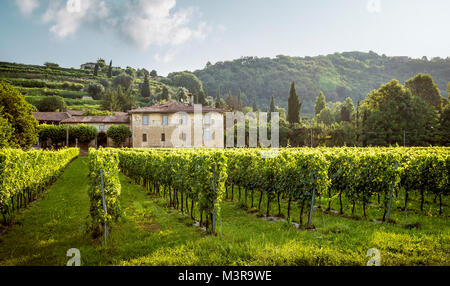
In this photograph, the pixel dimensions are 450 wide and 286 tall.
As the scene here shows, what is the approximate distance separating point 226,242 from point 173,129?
120 ft

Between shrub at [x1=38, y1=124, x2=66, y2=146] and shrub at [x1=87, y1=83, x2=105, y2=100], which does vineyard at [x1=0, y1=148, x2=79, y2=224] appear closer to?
shrub at [x1=38, y1=124, x2=66, y2=146]

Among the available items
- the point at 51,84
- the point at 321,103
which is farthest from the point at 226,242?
the point at 51,84

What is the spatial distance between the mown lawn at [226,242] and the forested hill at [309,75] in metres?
89.2

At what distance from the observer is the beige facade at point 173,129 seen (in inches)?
1607

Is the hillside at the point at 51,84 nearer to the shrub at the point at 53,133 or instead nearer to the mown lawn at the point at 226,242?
the shrub at the point at 53,133

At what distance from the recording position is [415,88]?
47000mm

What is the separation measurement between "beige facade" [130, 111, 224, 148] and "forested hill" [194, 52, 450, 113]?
183 ft

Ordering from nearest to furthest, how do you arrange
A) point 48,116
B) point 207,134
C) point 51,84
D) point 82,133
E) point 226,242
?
point 226,242, point 207,134, point 82,133, point 48,116, point 51,84

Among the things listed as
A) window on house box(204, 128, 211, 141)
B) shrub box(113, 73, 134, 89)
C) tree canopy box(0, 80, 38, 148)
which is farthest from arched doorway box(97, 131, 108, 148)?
shrub box(113, 73, 134, 89)

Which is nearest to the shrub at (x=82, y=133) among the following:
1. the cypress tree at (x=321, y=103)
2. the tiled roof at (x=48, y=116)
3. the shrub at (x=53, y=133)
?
the shrub at (x=53, y=133)

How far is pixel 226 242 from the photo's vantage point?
555 centimetres

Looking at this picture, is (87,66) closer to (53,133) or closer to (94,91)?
(94,91)

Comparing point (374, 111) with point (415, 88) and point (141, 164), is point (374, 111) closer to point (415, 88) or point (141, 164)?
point (415, 88)
